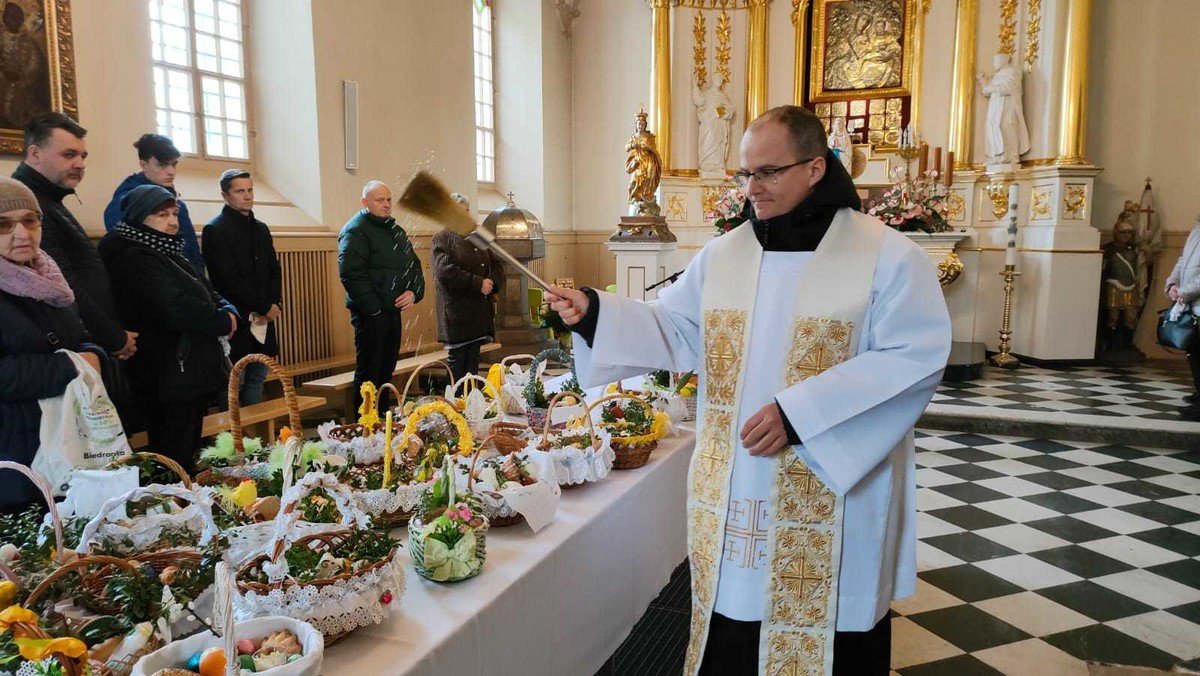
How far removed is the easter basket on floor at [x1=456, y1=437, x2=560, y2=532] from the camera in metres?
2.18

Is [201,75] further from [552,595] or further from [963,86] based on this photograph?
[963,86]

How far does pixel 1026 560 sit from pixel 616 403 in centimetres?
240

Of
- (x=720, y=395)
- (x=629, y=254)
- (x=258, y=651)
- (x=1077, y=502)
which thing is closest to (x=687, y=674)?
(x=720, y=395)

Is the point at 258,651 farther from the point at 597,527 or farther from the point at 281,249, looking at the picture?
the point at 281,249

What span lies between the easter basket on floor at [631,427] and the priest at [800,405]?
61 centimetres

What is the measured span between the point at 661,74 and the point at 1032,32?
4.77 meters

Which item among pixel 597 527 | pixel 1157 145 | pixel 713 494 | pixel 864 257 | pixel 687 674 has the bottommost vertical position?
pixel 687 674

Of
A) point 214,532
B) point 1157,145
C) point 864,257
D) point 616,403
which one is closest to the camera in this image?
point 214,532

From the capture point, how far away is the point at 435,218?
1873mm

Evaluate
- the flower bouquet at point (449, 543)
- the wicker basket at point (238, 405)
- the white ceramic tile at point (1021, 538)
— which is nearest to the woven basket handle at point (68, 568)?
the flower bouquet at point (449, 543)

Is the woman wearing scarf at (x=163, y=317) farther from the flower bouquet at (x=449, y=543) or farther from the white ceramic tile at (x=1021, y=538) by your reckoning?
the white ceramic tile at (x=1021, y=538)

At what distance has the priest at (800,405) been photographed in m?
1.97

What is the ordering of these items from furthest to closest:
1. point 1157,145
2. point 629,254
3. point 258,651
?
1. point 1157,145
2. point 629,254
3. point 258,651

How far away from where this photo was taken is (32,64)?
4824 millimetres
